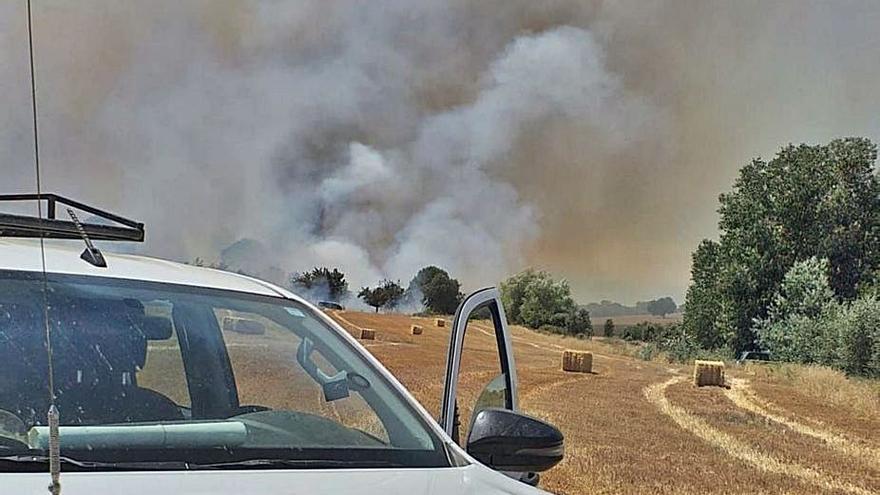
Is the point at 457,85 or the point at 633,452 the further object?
the point at 457,85

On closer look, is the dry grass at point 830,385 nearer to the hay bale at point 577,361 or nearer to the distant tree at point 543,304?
the hay bale at point 577,361

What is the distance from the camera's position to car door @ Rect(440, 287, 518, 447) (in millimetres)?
1587

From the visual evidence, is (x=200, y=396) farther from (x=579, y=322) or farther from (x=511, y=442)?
(x=579, y=322)

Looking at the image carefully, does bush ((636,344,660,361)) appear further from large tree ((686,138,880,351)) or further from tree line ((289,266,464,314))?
tree line ((289,266,464,314))

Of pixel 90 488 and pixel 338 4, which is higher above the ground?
pixel 338 4

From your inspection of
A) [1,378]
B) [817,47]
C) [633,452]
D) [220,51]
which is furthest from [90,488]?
[817,47]

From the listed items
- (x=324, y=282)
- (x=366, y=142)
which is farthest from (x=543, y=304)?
(x=366, y=142)

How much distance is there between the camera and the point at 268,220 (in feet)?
14.3

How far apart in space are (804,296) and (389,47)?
2.34 metres

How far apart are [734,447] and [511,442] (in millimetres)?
2972

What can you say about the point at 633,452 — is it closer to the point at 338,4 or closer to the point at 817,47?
the point at 817,47

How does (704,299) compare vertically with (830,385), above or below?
above

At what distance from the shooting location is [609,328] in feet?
14.6

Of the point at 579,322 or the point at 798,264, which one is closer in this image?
the point at 798,264
